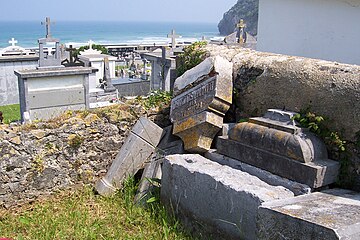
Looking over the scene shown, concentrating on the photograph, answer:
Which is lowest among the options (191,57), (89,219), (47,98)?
(89,219)

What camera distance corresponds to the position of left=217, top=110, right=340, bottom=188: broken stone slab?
358 centimetres

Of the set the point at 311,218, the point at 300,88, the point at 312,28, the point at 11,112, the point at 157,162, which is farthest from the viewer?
the point at 11,112

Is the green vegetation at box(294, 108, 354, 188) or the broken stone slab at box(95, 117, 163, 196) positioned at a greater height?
the green vegetation at box(294, 108, 354, 188)

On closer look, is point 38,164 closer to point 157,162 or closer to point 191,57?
point 157,162

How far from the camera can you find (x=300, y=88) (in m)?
4.14

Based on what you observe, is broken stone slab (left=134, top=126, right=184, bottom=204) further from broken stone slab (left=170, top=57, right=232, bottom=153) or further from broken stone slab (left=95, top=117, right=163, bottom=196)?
broken stone slab (left=170, top=57, right=232, bottom=153)

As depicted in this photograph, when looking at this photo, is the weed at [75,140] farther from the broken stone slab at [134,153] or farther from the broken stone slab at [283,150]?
the broken stone slab at [283,150]

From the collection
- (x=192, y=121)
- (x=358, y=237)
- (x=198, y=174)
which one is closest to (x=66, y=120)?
(x=192, y=121)

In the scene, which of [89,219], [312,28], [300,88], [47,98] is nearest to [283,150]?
[300,88]

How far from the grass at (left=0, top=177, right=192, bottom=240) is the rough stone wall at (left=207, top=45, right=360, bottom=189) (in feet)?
5.55

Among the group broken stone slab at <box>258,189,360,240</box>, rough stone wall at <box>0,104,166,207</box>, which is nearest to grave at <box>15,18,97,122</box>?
rough stone wall at <box>0,104,166,207</box>

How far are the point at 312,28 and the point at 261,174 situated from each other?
3894 millimetres

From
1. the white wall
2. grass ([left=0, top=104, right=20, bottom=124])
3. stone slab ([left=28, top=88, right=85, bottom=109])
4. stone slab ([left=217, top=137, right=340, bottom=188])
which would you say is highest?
the white wall

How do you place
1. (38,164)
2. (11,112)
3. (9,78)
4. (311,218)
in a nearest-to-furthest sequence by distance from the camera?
1. (311,218)
2. (38,164)
3. (11,112)
4. (9,78)
